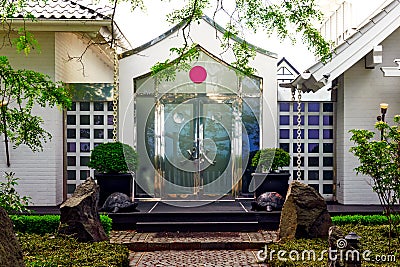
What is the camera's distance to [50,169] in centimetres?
1258

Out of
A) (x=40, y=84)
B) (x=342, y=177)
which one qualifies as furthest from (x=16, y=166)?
(x=342, y=177)

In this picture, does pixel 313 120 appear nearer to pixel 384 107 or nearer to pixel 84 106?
pixel 384 107

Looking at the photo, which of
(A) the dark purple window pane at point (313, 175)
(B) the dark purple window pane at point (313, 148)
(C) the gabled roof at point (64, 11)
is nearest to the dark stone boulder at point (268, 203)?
(A) the dark purple window pane at point (313, 175)

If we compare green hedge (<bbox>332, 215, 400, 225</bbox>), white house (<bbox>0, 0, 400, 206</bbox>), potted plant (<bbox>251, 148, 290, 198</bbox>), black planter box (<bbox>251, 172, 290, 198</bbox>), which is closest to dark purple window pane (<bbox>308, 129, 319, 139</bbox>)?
white house (<bbox>0, 0, 400, 206</bbox>)

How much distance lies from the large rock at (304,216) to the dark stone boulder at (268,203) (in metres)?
2.49

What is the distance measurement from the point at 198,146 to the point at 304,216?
19.1 feet

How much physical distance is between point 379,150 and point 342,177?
18.7 feet

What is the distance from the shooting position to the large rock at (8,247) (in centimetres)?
450

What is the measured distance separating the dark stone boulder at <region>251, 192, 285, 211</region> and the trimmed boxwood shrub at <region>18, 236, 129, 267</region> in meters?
4.17

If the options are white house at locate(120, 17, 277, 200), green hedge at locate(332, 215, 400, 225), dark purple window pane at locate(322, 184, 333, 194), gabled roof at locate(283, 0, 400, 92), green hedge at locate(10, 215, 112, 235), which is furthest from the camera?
white house at locate(120, 17, 277, 200)

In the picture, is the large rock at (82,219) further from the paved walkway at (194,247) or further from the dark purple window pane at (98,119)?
the dark purple window pane at (98,119)

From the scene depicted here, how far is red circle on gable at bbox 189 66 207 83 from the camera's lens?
14109 millimetres

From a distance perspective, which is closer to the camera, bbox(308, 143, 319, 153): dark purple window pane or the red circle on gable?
bbox(308, 143, 319, 153): dark purple window pane

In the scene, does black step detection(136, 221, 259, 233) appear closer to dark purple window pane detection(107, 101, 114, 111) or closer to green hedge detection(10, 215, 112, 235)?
green hedge detection(10, 215, 112, 235)
